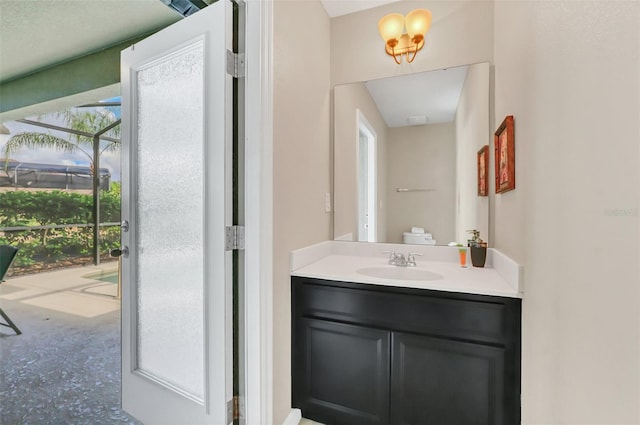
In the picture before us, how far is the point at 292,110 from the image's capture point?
1.61m

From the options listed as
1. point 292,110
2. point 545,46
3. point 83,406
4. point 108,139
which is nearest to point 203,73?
point 292,110

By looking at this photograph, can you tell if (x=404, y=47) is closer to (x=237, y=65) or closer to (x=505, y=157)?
(x=505, y=157)

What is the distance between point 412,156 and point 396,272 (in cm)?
84

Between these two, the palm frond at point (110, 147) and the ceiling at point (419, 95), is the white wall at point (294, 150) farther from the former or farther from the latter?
the palm frond at point (110, 147)

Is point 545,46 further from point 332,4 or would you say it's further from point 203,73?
point 332,4

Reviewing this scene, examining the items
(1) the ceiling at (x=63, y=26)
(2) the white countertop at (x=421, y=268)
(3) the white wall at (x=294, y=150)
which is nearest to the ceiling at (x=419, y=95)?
(3) the white wall at (x=294, y=150)

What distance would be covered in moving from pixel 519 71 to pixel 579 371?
1.12 metres

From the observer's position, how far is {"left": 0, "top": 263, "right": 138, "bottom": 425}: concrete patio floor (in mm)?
1650

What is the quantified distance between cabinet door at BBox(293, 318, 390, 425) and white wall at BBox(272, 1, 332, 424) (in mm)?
90

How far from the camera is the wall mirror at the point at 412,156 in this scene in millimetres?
1845

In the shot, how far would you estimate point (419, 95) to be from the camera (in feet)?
6.52

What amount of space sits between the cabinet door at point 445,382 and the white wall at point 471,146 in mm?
772

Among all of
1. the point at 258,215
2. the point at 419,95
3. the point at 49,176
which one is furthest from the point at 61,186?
the point at 419,95

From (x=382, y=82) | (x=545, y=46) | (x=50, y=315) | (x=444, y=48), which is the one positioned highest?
(x=444, y=48)
